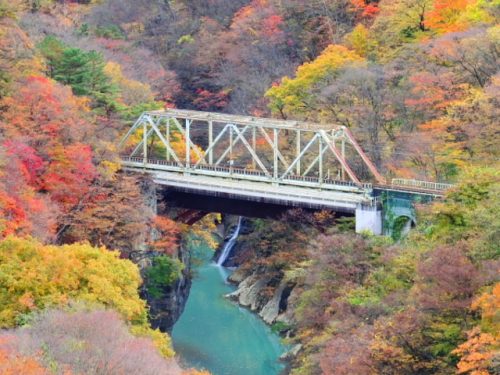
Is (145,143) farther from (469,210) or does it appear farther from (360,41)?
(469,210)

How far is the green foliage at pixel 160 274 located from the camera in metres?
32.6

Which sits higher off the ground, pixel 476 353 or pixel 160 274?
pixel 476 353

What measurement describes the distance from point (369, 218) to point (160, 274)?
679 centimetres

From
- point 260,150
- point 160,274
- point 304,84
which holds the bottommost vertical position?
point 160,274

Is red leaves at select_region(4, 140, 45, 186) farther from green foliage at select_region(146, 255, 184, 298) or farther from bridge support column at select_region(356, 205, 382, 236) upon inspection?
bridge support column at select_region(356, 205, 382, 236)

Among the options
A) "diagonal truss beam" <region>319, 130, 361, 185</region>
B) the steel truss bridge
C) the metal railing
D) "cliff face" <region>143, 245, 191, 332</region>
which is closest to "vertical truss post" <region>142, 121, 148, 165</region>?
the steel truss bridge

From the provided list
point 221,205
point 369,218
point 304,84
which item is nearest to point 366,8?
point 304,84

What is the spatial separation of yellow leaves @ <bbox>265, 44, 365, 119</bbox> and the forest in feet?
0.28

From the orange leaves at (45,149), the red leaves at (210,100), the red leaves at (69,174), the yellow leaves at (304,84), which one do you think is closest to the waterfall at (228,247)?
the yellow leaves at (304,84)

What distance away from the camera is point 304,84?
4200cm

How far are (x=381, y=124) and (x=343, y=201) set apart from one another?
6.58m

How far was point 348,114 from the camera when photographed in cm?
3816

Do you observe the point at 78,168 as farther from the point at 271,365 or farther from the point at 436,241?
the point at 436,241

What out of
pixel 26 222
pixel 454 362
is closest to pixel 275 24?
pixel 26 222
